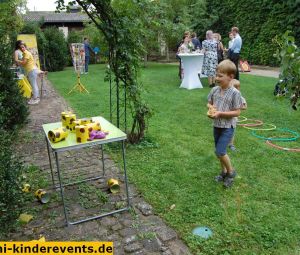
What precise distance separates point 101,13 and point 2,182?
9.88ft

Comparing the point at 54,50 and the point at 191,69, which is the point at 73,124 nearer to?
the point at 191,69

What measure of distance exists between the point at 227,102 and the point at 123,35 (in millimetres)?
1974

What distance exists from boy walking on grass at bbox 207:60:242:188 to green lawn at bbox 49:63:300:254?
0.40 meters

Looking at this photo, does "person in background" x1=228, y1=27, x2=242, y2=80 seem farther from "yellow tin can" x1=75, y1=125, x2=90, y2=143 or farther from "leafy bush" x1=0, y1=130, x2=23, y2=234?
"leafy bush" x1=0, y1=130, x2=23, y2=234

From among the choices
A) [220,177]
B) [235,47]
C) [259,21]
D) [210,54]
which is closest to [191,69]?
[210,54]

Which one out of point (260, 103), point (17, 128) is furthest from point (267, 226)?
point (260, 103)

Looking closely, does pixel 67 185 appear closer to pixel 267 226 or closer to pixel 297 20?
pixel 267 226

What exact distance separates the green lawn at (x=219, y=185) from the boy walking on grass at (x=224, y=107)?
40 centimetres

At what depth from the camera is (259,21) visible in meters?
17.1

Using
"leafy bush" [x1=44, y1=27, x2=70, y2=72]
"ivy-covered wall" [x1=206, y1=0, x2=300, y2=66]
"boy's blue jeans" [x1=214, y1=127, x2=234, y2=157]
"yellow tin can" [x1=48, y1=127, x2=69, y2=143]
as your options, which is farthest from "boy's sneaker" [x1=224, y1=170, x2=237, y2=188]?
"leafy bush" [x1=44, y1=27, x2=70, y2=72]

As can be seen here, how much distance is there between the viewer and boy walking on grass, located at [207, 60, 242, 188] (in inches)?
146

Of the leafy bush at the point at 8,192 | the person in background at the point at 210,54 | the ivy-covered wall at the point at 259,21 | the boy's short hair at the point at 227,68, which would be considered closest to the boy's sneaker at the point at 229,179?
the boy's short hair at the point at 227,68

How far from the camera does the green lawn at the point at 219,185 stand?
300 cm

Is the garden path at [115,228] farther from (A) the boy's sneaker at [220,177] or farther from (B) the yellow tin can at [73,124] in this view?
(A) the boy's sneaker at [220,177]
